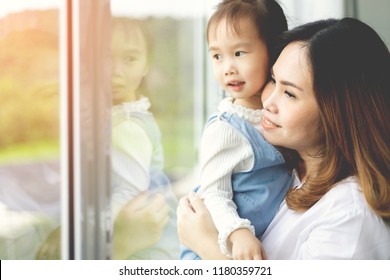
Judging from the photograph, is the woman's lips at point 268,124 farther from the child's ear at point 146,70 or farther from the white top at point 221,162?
the child's ear at point 146,70

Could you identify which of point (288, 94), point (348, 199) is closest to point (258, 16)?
point (288, 94)

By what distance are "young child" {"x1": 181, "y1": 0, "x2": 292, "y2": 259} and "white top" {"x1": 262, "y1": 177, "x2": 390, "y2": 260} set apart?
9cm

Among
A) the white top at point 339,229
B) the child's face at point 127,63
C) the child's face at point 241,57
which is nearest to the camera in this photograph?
the white top at point 339,229

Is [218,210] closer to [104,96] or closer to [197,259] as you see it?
[197,259]

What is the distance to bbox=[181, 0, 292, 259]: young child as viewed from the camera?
1.17 metres

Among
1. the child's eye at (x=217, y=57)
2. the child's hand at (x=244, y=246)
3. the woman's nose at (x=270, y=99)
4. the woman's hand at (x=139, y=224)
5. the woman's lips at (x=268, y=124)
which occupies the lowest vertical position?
the woman's hand at (x=139, y=224)

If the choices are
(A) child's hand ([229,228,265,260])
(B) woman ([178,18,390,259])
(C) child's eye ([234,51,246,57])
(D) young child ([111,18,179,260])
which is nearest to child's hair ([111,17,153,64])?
(D) young child ([111,18,179,260])

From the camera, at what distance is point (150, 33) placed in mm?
1376

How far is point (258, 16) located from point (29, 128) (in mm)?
605

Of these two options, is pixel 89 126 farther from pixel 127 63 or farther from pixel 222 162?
pixel 222 162

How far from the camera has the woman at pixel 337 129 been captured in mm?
1096

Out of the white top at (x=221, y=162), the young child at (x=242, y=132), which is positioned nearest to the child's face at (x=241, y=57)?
the young child at (x=242, y=132)

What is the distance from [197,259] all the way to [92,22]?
0.61 m

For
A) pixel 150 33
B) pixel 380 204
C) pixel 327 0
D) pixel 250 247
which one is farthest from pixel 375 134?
pixel 150 33
